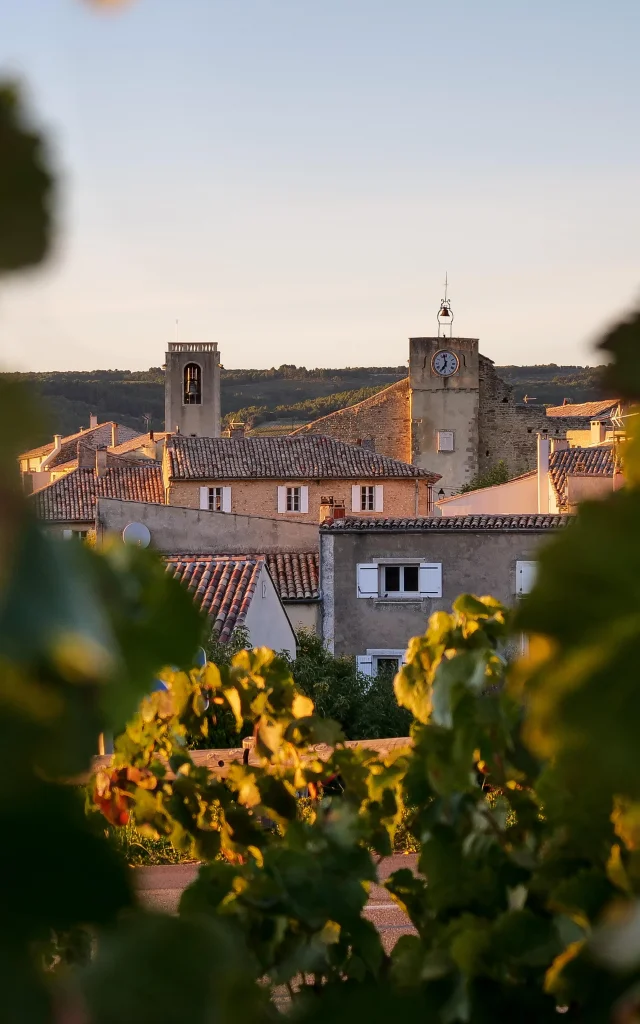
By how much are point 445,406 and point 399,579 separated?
33166 millimetres

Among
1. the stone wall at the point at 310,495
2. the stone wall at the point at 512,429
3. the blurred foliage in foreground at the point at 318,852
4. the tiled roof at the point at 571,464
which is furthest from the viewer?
the stone wall at the point at 512,429

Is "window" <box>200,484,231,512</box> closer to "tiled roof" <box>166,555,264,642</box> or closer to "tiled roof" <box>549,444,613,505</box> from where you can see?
"tiled roof" <box>549,444,613,505</box>

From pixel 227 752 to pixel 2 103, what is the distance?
3.05 m

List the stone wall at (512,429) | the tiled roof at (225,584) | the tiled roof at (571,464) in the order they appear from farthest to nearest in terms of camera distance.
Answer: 1. the stone wall at (512,429)
2. the tiled roof at (571,464)
3. the tiled roof at (225,584)

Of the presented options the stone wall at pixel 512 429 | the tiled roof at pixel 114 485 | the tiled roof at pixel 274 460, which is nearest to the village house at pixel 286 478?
the tiled roof at pixel 274 460

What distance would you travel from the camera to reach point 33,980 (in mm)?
426

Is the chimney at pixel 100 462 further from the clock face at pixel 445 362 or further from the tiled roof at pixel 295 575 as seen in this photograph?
the clock face at pixel 445 362

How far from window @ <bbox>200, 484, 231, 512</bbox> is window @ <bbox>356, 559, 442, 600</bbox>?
16.0 meters

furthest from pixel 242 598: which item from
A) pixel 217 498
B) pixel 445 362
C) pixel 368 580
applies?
pixel 445 362

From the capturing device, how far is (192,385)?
181 feet

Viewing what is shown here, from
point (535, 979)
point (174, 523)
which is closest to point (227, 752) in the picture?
point (535, 979)

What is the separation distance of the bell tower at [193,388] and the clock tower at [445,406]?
9838 millimetres

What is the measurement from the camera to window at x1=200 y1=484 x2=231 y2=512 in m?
37.8

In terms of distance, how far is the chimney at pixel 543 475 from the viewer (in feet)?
104
